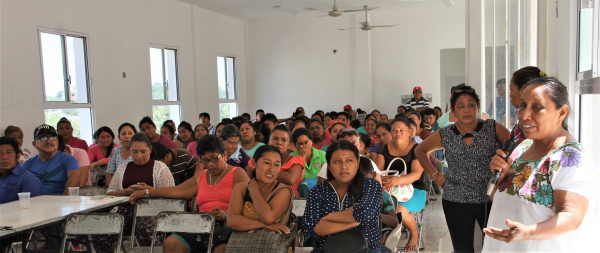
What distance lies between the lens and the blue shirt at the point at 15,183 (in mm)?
3645

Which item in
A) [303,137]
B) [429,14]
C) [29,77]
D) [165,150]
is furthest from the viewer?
[429,14]

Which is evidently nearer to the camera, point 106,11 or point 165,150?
point 165,150

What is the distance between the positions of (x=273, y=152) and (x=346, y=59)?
1052 cm

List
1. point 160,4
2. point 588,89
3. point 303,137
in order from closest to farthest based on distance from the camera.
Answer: point 588,89
point 303,137
point 160,4

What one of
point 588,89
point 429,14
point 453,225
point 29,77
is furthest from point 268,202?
point 429,14

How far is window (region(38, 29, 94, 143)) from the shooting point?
24.0 feet

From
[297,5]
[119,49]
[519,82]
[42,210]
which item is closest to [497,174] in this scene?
[519,82]

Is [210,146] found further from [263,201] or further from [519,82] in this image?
[519,82]

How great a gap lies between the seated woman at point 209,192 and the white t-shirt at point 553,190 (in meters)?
1.96

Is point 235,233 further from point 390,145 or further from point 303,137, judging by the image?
point 390,145

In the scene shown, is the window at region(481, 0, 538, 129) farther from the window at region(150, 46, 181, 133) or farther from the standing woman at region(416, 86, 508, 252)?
the window at region(150, 46, 181, 133)

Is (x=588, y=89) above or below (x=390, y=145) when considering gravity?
above

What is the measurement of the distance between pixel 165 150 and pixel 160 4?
6363 mm

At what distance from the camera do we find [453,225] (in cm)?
245
